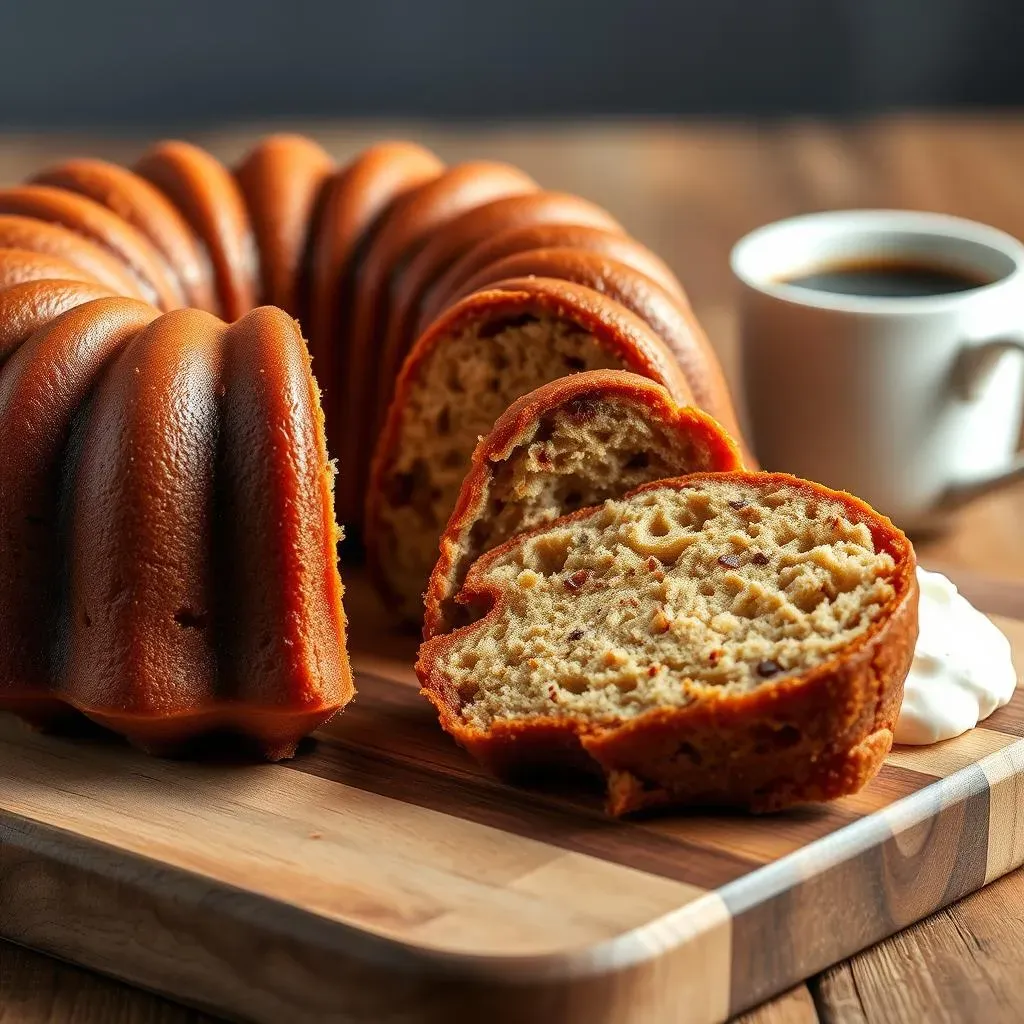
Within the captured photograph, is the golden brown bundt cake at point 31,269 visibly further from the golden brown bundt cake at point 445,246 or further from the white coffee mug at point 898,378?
the white coffee mug at point 898,378

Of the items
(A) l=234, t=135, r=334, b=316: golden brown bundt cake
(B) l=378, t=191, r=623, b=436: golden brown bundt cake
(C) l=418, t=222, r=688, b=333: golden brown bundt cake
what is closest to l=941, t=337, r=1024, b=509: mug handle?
(C) l=418, t=222, r=688, b=333: golden brown bundt cake


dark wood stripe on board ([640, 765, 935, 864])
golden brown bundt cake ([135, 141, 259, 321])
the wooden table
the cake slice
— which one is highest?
golden brown bundt cake ([135, 141, 259, 321])

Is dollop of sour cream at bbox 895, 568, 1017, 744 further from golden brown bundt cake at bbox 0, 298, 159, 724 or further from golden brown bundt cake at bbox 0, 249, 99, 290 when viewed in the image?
golden brown bundt cake at bbox 0, 249, 99, 290

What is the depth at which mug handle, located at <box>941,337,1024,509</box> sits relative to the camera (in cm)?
327

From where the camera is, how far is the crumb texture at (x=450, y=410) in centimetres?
277

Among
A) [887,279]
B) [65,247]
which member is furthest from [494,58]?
[65,247]

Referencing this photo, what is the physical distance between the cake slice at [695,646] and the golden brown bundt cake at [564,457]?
50 mm

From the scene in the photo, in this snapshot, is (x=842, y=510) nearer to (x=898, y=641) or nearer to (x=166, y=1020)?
(x=898, y=641)

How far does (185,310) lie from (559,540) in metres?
0.66

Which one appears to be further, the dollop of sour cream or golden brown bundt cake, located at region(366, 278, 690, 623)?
golden brown bundt cake, located at region(366, 278, 690, 623)

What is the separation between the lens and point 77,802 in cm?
230

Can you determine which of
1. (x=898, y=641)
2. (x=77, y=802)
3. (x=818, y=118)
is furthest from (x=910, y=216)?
(x=818, y=118)

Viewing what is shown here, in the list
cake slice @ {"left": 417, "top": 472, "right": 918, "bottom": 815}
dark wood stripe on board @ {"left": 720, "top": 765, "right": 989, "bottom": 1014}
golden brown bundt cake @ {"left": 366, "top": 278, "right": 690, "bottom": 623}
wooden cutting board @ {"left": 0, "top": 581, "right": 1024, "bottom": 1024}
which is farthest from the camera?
golden brown bundt cake @ {"left": 366, "top": 278, "right": 690, "bottom": 623}

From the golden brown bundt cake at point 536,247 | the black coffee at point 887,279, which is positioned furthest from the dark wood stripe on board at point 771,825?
the black coffee at point 887,279
